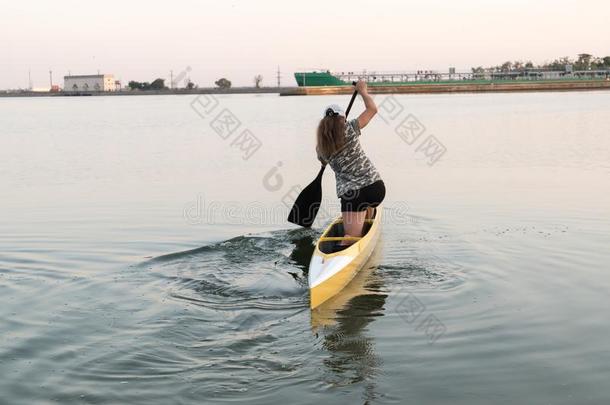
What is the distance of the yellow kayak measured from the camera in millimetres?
8766

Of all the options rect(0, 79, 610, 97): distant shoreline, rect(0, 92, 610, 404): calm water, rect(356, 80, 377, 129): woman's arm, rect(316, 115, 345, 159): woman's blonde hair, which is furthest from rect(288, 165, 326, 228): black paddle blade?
rect(0, 79, 610, 97): distant shoreline

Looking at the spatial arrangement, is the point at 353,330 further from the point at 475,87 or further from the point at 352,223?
the point at 475,87

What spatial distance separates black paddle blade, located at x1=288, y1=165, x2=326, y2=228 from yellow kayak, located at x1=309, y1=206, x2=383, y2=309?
2.07 m

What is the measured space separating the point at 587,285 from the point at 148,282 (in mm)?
5912

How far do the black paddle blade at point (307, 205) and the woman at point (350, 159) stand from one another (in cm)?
252

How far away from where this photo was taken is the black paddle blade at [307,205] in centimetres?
1298

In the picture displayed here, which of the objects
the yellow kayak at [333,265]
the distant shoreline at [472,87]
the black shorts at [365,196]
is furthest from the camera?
the distant shoreline at [472,87]

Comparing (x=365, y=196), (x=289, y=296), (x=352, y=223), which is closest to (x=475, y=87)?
(x=352, y=223)

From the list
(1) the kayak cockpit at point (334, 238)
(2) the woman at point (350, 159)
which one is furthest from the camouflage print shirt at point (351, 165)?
(1) the kayak cockpit at point (334, 238)

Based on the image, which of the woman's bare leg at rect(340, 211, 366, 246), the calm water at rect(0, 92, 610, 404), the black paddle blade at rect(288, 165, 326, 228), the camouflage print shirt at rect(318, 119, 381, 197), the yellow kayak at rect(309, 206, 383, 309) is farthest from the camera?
the black paddle blade at rect(288, 165, 326, 228)

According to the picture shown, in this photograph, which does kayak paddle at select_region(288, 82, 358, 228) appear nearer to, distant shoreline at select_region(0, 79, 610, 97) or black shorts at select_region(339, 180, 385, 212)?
black shorts at select_region(339, 180, 385, 212)

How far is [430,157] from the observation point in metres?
25.0

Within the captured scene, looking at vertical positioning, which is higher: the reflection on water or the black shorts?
the black shorts

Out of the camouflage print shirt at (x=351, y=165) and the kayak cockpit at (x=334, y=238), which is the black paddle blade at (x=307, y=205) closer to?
the kayak cockpit at (x=334, y=238)
